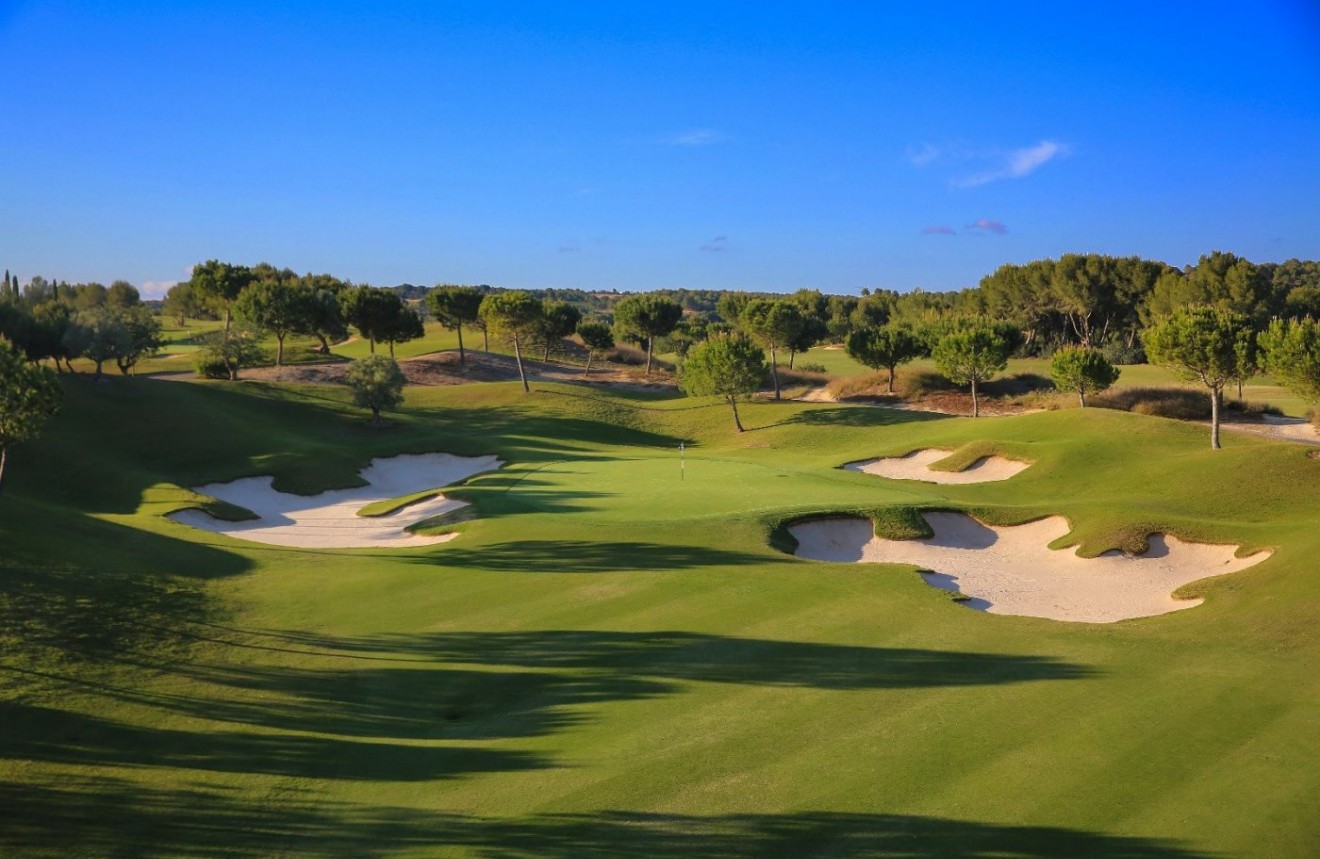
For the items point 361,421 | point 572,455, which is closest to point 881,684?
point 572,455

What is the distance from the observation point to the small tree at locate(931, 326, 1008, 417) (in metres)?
62.6

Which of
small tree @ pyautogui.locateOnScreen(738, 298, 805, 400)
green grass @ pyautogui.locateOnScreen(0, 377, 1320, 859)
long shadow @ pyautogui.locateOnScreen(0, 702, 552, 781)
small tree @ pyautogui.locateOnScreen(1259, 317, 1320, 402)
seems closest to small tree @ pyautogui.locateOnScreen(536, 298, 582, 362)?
small tree @ pyautogui.locateOnScreen(738, 298, 805, 400)

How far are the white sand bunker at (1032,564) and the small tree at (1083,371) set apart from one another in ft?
113

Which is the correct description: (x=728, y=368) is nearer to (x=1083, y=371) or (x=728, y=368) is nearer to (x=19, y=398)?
(x=1083, y=371)

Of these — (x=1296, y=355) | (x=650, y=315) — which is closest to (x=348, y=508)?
(x=1296, y=355)

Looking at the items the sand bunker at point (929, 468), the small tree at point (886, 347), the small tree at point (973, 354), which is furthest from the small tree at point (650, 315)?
the sand bunker at point (929, 468)

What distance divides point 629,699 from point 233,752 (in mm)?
5581

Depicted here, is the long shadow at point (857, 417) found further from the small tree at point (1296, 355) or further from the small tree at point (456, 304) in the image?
the small tree at point (456, 304)

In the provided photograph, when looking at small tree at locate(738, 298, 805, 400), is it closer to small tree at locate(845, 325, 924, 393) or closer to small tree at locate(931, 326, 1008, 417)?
small tree at locate(845, 325, 924, 393)

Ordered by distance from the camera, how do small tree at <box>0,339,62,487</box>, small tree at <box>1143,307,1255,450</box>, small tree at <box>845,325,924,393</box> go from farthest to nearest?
small tree at <box>845,325,924,393</box>, small tree at <box>1143,307,1255,450</box>, small tree at <box>0,339,62,487</box>

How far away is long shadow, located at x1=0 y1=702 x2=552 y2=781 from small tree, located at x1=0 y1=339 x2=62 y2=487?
14.5 metres

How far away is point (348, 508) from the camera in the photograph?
127 ft

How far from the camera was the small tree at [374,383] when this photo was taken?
57469 millimetres

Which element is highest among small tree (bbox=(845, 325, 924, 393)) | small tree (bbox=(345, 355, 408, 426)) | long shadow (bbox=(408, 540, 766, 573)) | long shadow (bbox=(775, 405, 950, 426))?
small tree (bbox=(845, 325, 924, 393))
